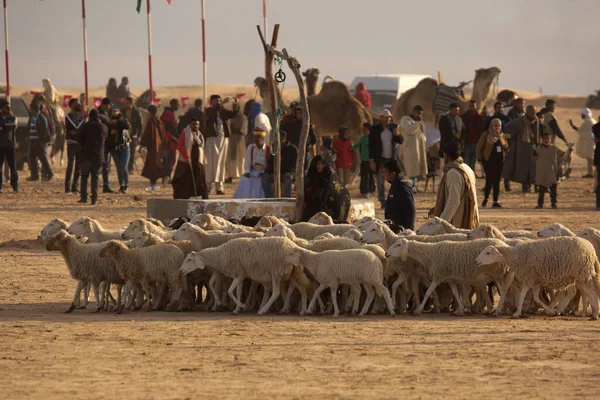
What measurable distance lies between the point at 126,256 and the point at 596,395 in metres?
5.43

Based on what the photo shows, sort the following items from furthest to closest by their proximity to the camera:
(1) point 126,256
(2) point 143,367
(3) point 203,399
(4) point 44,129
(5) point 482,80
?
(5) point 482,80, (4) point 44,129, (1) point 126,256, (2) point 143,367, (3) point 203,399

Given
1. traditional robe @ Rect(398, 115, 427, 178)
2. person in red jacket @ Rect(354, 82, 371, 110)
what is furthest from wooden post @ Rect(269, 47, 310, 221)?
person in red jacket @ Rect(354, 82, 371, 110)

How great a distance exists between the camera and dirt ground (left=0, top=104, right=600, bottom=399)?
8.45 meters

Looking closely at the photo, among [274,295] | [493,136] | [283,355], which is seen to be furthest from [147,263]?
[493,136]

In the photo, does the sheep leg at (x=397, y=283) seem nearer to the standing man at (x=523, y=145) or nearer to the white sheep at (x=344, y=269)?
the white sheep at (x=344, y=269)

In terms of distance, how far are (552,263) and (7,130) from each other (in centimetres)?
1616

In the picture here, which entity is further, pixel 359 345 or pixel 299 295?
pixel 299 295

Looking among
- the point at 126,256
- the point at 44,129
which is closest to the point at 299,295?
the point at 126,256

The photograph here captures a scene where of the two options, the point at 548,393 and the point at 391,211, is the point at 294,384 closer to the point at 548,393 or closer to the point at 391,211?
the point at 548,393

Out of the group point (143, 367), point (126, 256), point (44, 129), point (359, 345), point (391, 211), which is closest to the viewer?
point (143, 367)

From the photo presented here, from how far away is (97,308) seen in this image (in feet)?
40.7

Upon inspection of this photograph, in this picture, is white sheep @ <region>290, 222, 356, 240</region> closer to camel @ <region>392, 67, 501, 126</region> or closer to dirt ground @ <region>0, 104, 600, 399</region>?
dirt ground @ <region>0, 104, 600, 399</region>

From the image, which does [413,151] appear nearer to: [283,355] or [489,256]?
[489,256]

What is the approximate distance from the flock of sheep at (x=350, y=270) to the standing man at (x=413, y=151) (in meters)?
13.1
